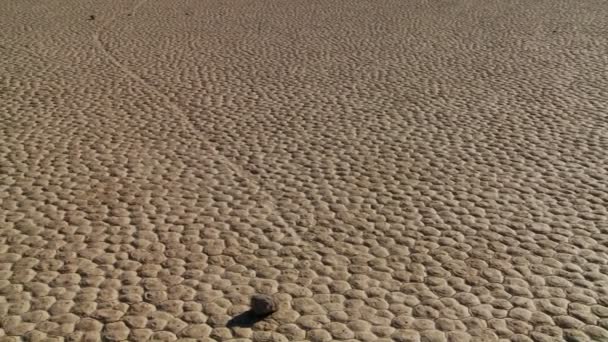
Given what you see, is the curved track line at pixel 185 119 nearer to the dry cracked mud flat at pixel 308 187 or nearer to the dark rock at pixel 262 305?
the dry cracked mud flat at pixel 308 187

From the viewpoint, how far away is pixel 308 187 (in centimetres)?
346

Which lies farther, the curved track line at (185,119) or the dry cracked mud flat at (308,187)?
the curved track line at (185,119)

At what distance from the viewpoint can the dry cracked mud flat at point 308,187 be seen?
242 cm

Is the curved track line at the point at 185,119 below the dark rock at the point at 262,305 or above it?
above

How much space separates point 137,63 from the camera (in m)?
5.85

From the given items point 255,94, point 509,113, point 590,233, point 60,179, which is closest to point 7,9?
point 255,94

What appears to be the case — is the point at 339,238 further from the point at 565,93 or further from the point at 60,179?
the point at 565,93

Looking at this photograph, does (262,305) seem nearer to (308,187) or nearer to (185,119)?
(308,187)

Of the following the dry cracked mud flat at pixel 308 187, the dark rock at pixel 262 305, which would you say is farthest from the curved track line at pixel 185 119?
the dark rock at pixel 262 305

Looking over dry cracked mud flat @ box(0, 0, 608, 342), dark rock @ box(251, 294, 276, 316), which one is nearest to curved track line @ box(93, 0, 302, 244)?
dry cracked mud flat @ box(0, 0, 608, 342)

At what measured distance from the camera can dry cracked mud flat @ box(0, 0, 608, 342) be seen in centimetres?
242

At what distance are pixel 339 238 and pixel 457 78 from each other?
8.93 feet

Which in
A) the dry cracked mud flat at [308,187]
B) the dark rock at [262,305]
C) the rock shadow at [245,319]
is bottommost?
the rock shadow at [245,319]

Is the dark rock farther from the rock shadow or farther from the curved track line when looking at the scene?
the curved track line
